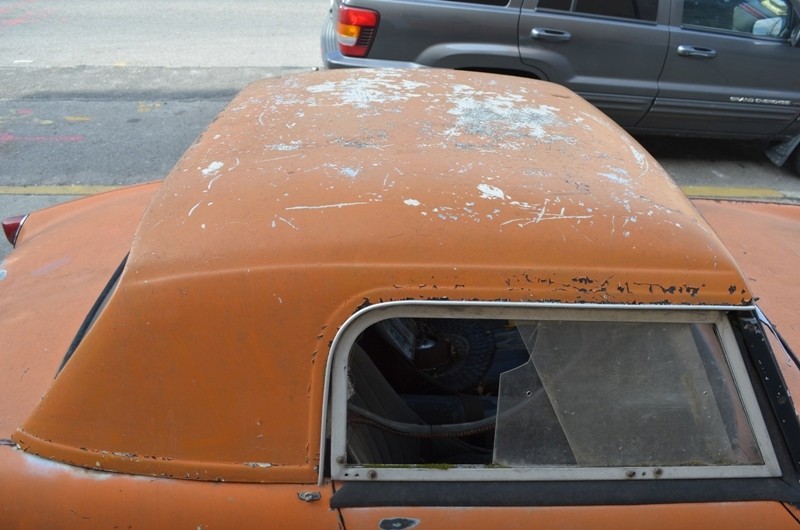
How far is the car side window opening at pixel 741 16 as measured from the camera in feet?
17.1

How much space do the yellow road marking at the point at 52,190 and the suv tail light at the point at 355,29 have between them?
221 cm

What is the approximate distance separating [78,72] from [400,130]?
7.23m

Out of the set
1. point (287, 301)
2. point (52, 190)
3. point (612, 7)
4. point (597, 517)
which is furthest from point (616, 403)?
point (52, 190)

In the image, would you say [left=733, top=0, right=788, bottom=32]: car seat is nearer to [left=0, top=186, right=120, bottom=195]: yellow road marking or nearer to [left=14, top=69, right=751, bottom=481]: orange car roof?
[left=14, top=69, right=751, bottom=481]: orange car roof

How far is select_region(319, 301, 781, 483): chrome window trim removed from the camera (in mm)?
1583

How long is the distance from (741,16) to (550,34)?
1610mm

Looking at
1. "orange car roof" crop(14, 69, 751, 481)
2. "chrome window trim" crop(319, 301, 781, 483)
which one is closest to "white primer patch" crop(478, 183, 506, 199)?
"orange car roof" crop(14, 69, 751, 481)

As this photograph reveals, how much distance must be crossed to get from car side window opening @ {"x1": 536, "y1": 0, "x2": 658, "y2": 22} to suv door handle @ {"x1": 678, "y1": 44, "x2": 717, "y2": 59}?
35 cm

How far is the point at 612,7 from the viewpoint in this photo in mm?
5156

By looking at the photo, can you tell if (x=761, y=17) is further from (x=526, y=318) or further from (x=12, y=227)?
(x=12, y=227)

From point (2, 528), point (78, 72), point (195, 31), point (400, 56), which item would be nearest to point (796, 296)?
point (2, 528)

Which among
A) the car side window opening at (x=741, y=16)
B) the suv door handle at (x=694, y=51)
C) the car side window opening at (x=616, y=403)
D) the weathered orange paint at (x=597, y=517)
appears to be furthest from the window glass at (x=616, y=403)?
the car side window opening at (x=741, y=16)

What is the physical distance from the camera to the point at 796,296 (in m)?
2.29

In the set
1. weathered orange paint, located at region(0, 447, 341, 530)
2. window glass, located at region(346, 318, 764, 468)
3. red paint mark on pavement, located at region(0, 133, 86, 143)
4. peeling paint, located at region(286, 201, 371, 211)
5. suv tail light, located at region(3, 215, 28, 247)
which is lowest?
red paint mark on pavement, located at region(0, 133, 86, 143)
